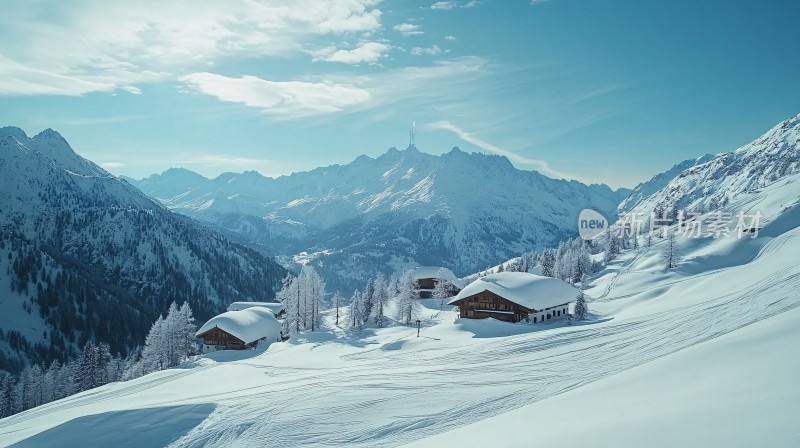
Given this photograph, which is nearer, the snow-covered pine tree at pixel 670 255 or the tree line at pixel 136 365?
the tree line at pixel 136 365

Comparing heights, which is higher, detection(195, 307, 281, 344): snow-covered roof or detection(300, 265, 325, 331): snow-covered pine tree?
detection(300, 265, 325, 331): snow-covered pine tree

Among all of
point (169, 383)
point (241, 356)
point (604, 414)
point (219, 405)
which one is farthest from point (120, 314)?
point (604, 414)

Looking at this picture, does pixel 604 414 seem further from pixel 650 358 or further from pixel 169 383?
pixel 169 383

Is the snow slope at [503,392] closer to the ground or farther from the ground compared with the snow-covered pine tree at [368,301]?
farther from the ground

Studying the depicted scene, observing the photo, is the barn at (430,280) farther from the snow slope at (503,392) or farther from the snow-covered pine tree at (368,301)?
the snow slope at (503,392)

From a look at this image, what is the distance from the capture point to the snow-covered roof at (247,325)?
229 feet

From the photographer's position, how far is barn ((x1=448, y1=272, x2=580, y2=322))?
63.0m

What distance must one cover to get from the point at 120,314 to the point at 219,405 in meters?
141

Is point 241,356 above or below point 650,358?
below

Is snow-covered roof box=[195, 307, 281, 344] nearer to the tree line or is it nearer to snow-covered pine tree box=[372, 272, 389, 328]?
the tree line

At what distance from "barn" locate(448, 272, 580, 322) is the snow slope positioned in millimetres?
9651

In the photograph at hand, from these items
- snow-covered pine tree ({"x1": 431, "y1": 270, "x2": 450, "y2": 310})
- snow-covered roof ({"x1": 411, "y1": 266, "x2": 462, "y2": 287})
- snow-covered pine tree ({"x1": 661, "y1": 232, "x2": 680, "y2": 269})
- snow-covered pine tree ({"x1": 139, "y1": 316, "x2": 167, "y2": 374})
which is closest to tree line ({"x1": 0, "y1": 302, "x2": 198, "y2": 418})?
snow-covered pine tree ({"x1": 139, "y1": 316, "x2": 167, "y2": 374})

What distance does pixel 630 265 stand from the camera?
99.6 m

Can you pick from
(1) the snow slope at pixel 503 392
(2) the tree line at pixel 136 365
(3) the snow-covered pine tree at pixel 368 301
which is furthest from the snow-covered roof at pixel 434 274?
(2) the tree line at pixel 136 365
